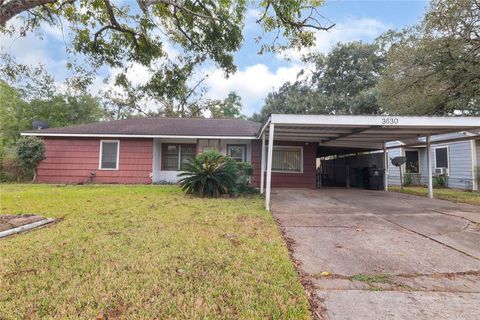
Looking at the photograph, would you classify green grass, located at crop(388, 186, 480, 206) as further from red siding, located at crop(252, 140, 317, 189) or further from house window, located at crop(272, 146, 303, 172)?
house window, located at crop(272, 146, 303, 172)

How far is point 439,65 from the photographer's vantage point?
1098 centimetres

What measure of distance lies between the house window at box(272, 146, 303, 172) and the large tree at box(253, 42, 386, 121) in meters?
12.5

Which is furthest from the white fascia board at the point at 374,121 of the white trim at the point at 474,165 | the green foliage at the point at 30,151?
the green foliage at the point at 30,151

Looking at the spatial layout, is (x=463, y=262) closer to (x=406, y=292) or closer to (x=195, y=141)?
(x=406, y=292)

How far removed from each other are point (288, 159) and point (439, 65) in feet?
24.0

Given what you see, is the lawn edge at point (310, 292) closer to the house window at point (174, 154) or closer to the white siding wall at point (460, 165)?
the house window at point (174, 154)

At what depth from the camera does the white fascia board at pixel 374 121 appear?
6.00m

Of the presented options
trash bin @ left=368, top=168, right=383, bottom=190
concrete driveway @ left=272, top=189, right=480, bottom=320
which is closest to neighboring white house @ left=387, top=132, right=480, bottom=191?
trash bin @ left=368, top=168, right=383, bottom=190

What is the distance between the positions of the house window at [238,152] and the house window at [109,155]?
5.09 meters

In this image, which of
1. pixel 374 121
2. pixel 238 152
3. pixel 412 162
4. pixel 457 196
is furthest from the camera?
pixel 412 162

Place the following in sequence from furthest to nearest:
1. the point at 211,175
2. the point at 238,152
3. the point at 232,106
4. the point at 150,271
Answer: the point at 232,106 → the point at 238,152 → the point at 211,175 → the point at 150,271

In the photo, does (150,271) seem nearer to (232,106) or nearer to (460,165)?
(460,165)

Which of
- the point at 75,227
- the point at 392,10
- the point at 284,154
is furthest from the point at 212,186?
the point at 392,10

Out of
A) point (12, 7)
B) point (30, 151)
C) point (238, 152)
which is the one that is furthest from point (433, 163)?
point (30, 151)
